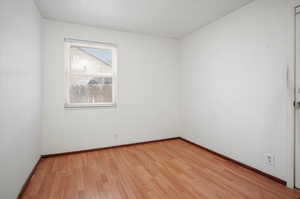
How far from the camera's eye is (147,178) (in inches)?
83.8

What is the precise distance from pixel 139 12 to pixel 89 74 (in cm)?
162

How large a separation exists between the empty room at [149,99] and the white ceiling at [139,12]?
0.03 m

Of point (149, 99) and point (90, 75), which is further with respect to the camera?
point (149, 99)

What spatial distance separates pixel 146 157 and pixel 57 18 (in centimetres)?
315

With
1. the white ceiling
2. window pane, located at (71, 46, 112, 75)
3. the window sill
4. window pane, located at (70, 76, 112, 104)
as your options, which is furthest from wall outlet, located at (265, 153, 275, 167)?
window pane, located at (71, 46, 112, 75)

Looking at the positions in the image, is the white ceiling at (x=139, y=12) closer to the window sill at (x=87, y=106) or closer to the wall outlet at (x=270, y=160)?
the window sill at (x=87, y=106)

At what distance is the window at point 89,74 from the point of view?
3.05 metres

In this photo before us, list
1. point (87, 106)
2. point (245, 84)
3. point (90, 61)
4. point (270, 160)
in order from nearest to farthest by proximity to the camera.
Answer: point (270, 160) → point (245, 84) → point (87, 106) → point (90, 61)

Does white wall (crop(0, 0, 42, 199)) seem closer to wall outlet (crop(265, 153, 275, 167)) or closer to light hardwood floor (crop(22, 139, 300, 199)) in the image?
light hardwood floor (crop(22, 139, 300, 199))

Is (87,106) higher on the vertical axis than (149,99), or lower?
lower

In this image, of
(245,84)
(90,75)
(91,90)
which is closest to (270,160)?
(245,84)

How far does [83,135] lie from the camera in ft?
10.2

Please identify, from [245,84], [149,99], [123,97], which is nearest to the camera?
[245,84]

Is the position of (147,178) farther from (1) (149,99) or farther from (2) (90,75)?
(2) (90,75)
